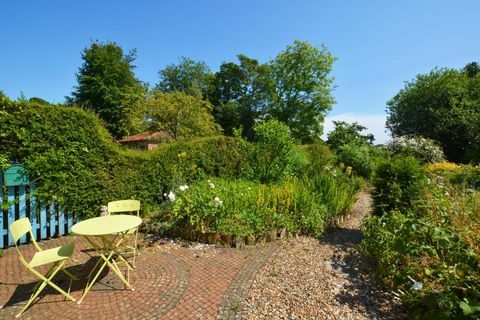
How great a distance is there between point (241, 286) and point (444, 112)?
25.3 m

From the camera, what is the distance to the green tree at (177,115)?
1202 cm

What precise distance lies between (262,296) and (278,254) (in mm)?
1281

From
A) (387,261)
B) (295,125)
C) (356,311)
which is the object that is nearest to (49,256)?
(356,311)

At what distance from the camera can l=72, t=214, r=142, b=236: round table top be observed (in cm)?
293

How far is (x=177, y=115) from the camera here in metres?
12.1

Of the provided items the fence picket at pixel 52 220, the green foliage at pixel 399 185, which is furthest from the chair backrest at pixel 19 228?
the green foliage at pixel 399 185

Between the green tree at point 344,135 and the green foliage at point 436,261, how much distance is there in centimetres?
1509

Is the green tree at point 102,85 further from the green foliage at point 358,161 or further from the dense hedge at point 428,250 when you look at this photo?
the dense hedge at point 428,250

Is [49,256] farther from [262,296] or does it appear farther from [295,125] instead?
[295,125]

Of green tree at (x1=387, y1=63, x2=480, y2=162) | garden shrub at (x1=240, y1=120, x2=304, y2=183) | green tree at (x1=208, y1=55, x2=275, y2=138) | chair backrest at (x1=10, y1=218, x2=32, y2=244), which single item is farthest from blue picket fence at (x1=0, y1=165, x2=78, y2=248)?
green tree at (x1=208, y1=55, x2=275, y2=138)

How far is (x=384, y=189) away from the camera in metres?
5.04

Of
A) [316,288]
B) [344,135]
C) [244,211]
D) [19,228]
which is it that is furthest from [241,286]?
[344,135]

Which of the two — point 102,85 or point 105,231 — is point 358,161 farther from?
point 102,85

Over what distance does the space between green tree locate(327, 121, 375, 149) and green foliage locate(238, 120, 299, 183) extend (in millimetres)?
11047
